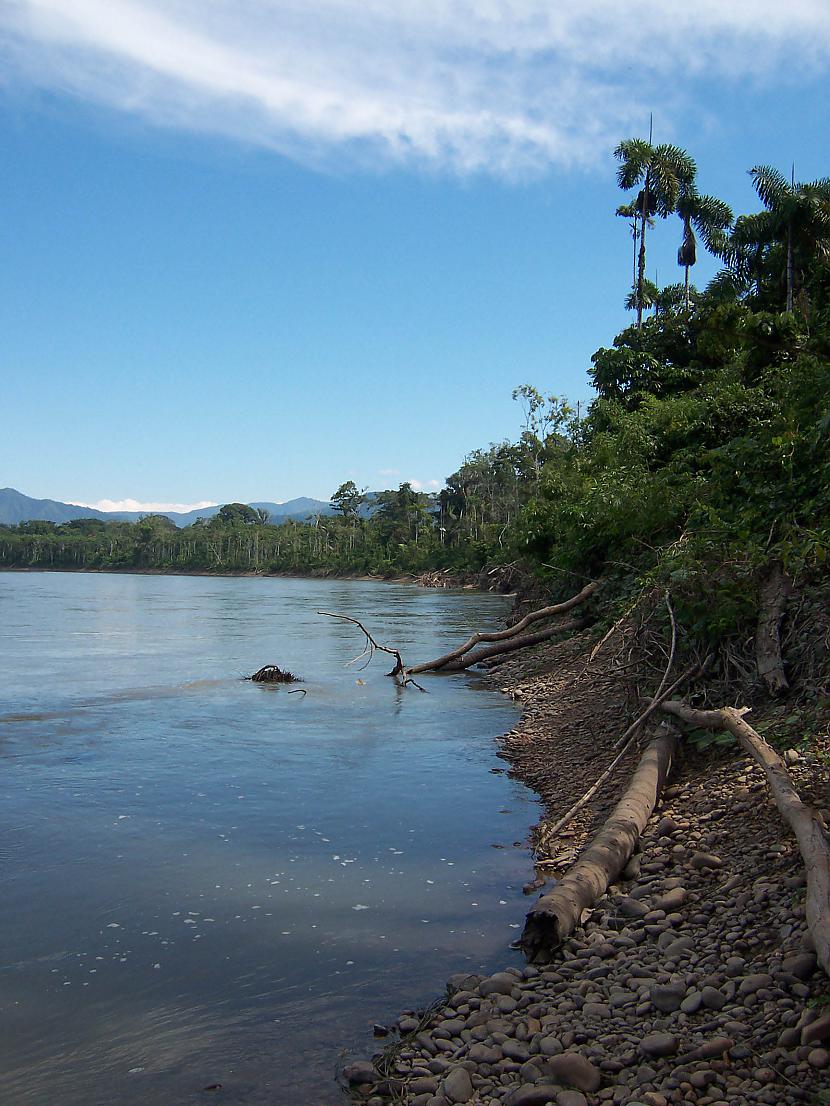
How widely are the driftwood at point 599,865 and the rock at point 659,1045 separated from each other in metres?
1.46

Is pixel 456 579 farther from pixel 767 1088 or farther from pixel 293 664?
pixel 767 1088

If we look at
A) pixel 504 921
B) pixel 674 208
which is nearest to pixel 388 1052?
pixel 504 921

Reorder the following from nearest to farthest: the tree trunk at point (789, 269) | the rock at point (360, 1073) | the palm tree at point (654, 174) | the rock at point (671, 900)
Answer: the rock at point (360, 1073) → the rock at point (671, 900) → the tree trunk at point (789, 269) → the palm tree at point (654, 174)

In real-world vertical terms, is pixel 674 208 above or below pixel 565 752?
above

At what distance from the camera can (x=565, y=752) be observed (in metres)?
11.4

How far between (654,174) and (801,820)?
137 feet

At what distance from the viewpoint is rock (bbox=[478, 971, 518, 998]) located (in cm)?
542

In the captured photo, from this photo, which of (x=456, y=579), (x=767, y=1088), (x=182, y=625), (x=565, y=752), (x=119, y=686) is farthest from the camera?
(x=456, y=579)

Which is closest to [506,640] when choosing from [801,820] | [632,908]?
[632,908]

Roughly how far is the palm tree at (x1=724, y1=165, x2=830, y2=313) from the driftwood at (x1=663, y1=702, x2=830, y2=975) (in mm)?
26873

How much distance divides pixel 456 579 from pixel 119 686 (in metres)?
59.6

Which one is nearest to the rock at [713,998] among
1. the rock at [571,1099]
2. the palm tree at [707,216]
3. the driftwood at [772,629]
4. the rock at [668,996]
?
the rock at [668,996]

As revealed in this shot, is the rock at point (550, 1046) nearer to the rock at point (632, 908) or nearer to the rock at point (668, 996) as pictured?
the rock at point (668, 996)

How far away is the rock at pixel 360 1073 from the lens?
185 inches
